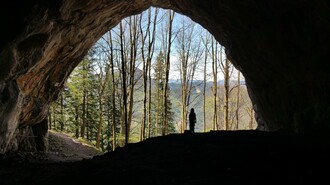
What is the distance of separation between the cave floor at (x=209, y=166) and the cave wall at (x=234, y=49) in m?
2.77

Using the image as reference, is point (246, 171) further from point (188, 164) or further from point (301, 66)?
point (301, 66)

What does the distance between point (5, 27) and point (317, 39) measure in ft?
28.1

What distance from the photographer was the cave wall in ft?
27.6

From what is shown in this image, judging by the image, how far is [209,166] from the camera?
5.73m

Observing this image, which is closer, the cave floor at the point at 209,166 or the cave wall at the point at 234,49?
the cave floor at the point at 209,166

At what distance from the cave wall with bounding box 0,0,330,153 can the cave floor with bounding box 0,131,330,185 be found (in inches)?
109

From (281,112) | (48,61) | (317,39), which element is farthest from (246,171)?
(48,61)

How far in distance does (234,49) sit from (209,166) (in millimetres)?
9404

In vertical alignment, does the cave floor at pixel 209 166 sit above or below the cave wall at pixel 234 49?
below

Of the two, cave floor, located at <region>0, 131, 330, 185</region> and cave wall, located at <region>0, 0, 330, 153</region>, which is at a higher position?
cave wall, located at <region>0, 0, 330, 153</region>

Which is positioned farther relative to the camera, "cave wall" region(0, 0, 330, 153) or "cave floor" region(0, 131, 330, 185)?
"cave wall" region(0, 0, 330, 153)

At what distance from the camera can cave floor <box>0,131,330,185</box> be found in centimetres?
485

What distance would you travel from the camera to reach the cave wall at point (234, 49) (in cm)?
842

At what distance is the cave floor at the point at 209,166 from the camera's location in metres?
4.85
